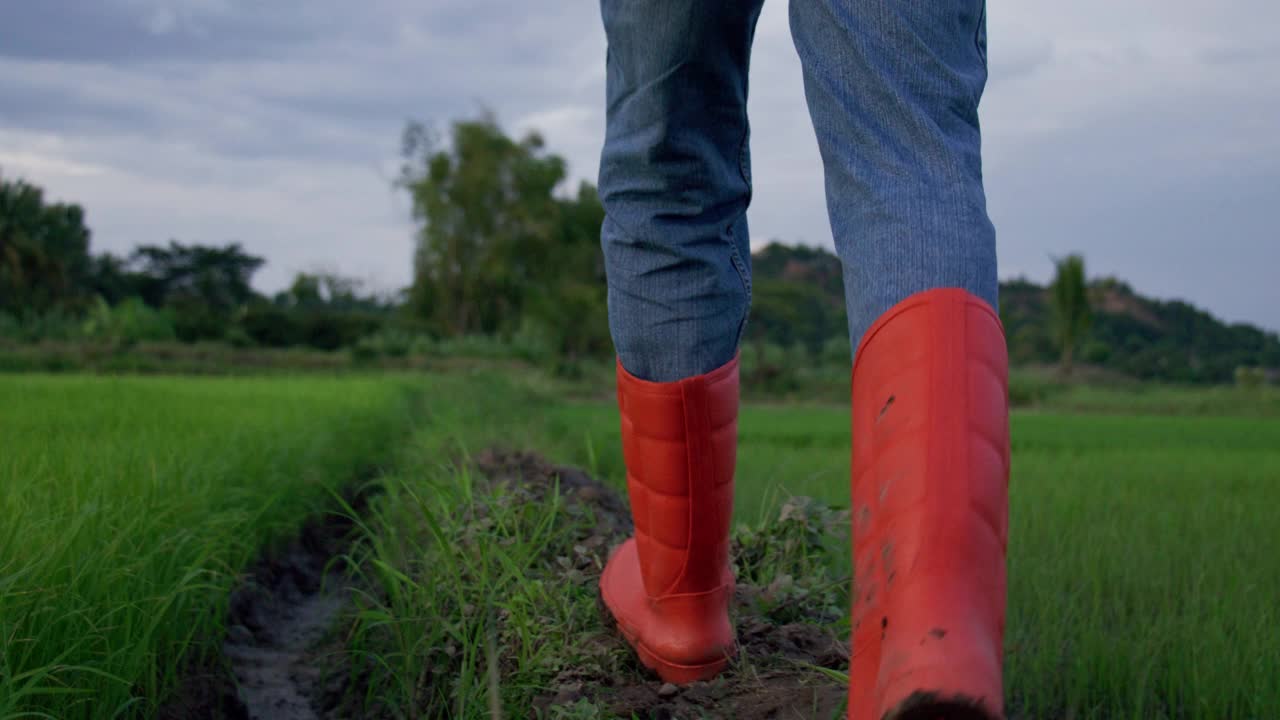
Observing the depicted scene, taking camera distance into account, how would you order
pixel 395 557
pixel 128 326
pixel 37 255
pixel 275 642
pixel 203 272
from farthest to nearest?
pixel 203 272 < pixel 37 255 < pixel 128 326 < pixel 275 642 < pixel 395 557

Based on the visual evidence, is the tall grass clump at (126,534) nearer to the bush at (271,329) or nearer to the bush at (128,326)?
the bush at (128,326)

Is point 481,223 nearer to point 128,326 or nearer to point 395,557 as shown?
point 128,326

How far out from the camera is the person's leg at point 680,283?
3.43 ft

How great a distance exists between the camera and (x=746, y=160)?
3.83ft

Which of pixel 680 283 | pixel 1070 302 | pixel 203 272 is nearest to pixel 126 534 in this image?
pixel 680 283

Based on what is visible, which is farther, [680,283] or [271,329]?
[271,329]

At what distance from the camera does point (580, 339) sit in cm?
1967

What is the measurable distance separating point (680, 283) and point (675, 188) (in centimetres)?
12

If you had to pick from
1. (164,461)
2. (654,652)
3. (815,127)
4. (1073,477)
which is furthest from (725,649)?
(1073,477)

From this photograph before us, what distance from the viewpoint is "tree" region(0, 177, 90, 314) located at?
82.1 feet

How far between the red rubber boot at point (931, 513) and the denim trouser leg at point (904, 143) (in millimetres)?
32

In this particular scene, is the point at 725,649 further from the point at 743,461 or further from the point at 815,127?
the point at 743,461

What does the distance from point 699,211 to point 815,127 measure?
0.32m

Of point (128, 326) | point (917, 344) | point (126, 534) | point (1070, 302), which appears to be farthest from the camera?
point (1070, 302)
